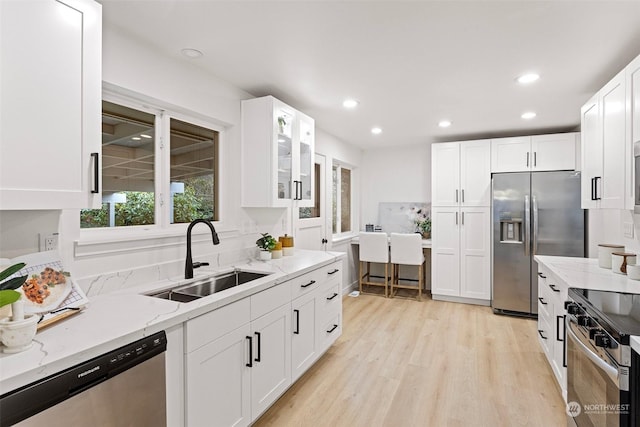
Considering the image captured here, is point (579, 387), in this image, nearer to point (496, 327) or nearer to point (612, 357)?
point (612, 357)

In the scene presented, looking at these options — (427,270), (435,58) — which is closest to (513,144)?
(427,270)

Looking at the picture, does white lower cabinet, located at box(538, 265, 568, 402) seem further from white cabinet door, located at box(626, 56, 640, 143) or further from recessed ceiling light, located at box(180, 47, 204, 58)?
recessed ceiling light, located at box(180, 47, 204, 58)

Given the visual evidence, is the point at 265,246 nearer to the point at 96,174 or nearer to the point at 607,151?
the point at 96,174

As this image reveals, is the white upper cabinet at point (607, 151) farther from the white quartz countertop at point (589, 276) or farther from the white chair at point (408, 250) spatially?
the white chair at point (408, 250)

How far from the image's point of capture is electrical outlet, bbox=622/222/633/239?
104 inches

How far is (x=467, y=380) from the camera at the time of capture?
2.61 meters

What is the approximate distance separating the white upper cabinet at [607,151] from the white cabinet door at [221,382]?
2.41 meters

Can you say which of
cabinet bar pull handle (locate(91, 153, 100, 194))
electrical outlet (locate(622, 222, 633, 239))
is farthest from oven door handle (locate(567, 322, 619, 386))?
cabinet bar pull handle (locate(91, 153, 100, 194))

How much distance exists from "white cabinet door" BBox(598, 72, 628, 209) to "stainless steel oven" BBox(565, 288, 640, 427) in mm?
729

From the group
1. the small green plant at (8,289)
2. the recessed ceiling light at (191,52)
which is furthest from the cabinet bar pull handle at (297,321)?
the recessed ceiling light at (191,52)

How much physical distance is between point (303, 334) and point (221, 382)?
2.85ft

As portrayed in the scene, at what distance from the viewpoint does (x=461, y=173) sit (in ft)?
15.1

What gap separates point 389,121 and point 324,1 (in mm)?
2456

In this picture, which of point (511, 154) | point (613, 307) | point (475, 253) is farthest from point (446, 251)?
point (613, 307)
